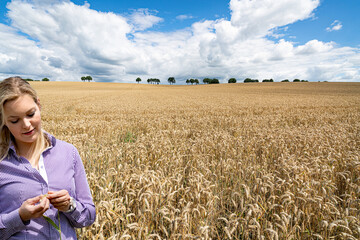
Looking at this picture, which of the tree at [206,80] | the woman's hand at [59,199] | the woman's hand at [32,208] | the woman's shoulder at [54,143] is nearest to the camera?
the woman's hand at [32,208]

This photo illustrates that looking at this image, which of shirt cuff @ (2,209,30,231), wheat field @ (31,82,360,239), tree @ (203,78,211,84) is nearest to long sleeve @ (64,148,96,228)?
wheat field @ (31,82,360,239)

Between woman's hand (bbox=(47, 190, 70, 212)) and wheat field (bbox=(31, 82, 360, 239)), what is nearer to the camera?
woman's hand (bbox=(47, 190, 70, 212))

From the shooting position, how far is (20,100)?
70.9 inches

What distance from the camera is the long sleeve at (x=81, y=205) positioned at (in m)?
1.95

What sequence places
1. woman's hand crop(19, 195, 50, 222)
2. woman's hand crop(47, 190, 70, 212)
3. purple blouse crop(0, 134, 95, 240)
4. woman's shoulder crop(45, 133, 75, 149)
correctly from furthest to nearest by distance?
woman's shoulder crop(45, 133, 75, 149), purple blouse crop(0, 134, 95, 240), woman's hand crop(47, 190, 70, 212), woman's hand crop(19, 195, 50, 222)

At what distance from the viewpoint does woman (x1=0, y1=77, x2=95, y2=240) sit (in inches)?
66.6

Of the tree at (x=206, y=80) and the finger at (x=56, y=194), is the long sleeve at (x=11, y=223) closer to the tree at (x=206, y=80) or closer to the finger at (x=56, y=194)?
the finger at (x=56, y=194)

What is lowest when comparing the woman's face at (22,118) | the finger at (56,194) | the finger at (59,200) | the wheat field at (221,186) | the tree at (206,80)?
the wheat field at (221,186)

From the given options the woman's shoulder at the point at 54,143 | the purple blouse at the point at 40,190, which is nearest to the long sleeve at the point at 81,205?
the purple blouse at the point at 40,190

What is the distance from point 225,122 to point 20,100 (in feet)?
33.5

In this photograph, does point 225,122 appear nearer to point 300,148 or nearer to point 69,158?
point 300,148

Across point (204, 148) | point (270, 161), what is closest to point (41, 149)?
point (204, 148)

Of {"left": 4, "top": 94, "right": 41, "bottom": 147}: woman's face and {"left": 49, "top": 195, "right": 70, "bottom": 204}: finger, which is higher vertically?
{"left": 4, "top": 94, "right": 41, "bottom": 147}: woman's face

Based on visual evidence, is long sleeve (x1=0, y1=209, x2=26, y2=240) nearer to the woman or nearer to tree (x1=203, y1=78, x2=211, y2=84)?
the woman
